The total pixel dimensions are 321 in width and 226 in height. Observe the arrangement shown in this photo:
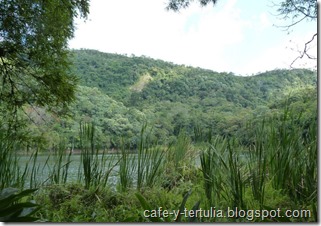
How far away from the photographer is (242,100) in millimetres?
2080

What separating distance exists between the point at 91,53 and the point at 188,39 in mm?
604

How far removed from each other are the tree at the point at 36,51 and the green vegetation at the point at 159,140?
10 centimetres

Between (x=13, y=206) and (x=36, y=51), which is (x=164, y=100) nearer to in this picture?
(x=36, y=51)

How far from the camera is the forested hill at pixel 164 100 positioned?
2023 mm

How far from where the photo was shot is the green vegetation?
1770 mm

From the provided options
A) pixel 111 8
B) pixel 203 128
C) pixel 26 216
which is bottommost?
pixel 26 216

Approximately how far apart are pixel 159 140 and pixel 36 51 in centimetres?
98

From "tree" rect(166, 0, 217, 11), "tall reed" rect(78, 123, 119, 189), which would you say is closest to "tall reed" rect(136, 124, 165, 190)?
"tall reed" rect(78, 123, 119, 189)

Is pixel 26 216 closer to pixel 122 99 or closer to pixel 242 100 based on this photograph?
pixel 122 99

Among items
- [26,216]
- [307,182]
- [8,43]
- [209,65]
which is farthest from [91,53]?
[307,182]

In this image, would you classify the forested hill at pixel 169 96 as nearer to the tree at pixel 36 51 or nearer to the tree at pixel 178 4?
the tree at pixel 36 51

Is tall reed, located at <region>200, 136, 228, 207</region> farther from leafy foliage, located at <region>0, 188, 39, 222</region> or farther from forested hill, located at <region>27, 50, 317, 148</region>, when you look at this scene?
leafy foliage, located at <region>0, 188, 39, 222</region>

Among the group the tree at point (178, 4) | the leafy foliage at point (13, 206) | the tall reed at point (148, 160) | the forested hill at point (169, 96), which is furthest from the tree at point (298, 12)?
the leafy foliage at point (13, 206)

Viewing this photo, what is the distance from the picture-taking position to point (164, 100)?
2.12m
